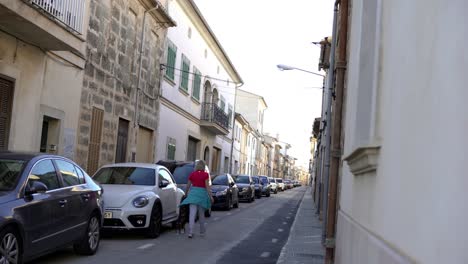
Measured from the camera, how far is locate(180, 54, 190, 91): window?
26.6 m

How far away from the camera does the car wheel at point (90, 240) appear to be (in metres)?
8.63

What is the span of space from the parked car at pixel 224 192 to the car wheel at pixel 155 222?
29.3 ft

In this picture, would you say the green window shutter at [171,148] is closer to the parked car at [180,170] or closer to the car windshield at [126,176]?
the parked car at [180,170]

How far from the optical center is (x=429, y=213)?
2.54m

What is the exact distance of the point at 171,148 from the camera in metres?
25.9

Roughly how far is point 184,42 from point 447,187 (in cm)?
2518

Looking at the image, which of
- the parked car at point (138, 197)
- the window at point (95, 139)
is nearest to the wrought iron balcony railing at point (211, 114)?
the window at point (95, 139)

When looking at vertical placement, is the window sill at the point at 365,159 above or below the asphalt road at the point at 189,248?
above

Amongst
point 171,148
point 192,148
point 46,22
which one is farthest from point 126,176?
point 192,148

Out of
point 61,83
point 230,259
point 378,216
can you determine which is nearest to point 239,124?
point 61,83

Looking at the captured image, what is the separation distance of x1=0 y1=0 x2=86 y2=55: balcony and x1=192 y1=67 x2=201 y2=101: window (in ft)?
48.8

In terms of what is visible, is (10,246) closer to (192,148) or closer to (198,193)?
(198,193)

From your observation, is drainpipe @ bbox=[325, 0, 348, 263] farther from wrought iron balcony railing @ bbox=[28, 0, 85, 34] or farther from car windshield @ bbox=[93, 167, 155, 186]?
wrought iron balcony railing @ bbox=[28, 0, 85, 34]

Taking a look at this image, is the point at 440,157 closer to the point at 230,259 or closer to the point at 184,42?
the point at 230,259
